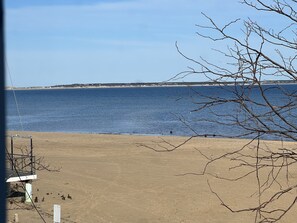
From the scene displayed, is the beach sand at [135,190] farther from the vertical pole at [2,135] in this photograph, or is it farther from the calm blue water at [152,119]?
the vertical pole at [2,135]

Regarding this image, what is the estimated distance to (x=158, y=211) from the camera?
14.9 metres

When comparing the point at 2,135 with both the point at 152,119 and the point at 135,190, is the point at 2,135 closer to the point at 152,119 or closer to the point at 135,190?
the point at 135,190

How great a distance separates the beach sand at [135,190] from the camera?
14.2 meters

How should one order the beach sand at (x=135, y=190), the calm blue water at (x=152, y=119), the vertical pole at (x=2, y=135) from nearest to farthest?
the vertical pole at (x=2, y=135), the calm blue water at (x=152, y=119), the beach sand at (x=135, y=190)

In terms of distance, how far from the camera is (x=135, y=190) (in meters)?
18.1

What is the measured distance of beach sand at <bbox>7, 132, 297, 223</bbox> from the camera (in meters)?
14.2

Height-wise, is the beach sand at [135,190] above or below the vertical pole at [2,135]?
below

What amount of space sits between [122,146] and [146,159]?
680 centimetres

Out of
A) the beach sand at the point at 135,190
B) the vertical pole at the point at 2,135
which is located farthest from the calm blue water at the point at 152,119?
the beach sand at the point at 135,190

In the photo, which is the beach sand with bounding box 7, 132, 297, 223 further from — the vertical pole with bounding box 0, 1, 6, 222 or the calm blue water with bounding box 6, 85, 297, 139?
the vertical pole with bounding box 0, 1, 6, 222

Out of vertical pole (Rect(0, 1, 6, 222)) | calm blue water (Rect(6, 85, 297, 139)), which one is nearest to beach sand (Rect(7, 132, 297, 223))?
calm blue water (Rect(6, 85, 297, 139))

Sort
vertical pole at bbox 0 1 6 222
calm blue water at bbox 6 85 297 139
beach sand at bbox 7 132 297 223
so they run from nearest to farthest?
vertical pole at bbox 0 1 6 222
calm blue water at bbox 6 85 297 139
beach sand at bbox 7 132 297 223

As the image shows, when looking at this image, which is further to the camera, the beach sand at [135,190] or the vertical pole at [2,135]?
the beach sand at [135,190]

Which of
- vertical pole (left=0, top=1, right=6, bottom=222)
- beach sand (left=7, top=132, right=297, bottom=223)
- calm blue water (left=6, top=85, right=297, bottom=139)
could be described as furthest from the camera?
beach sand (left=7, top=132, right=297, bottom=223)
